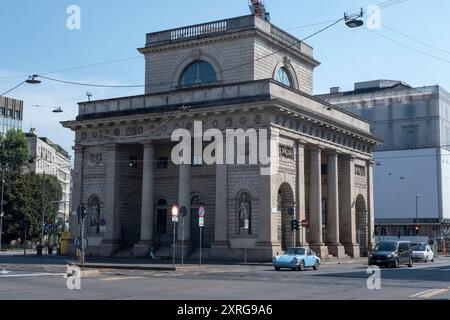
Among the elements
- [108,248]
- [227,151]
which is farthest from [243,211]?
[108,248]

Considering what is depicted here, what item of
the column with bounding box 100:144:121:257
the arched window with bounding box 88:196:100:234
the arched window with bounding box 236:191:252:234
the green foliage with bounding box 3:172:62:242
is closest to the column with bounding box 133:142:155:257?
the column with bounding box 100:144:121:257

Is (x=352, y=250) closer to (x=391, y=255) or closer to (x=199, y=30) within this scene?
(x=391, y=255)

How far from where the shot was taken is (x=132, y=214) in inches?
1918

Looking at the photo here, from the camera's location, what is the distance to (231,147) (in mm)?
41625

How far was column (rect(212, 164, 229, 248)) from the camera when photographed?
136 feet

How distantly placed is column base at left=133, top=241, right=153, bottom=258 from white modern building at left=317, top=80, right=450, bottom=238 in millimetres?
51993

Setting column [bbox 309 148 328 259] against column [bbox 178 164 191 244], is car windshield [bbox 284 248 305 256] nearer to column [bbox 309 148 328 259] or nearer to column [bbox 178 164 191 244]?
column [bbox 178 164 191 244]

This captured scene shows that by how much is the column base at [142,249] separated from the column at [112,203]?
226 centimetres

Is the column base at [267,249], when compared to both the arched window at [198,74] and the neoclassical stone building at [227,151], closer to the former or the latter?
the neoclassical stone building at [227,151]

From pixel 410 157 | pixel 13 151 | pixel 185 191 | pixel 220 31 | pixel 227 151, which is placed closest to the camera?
pixel 227 151

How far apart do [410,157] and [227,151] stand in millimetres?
55497
